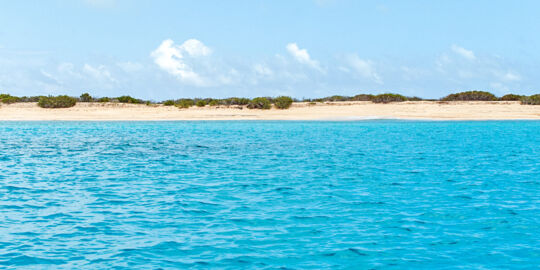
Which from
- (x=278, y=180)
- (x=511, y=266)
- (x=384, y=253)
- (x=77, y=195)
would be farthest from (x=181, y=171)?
(x=511, y=266)

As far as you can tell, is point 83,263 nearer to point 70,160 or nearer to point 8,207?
point 8,207

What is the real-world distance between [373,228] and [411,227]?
2.82ft

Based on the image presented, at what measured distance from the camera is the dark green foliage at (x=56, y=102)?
3572 inches

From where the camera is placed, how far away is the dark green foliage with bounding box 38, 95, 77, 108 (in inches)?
3572

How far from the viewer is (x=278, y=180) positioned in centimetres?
1900

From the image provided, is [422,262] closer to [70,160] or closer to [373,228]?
[373,228]

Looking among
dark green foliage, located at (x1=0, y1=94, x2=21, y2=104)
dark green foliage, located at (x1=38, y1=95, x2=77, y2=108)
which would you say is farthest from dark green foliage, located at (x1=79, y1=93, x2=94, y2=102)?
dark green foliage, located at (x1=0, y1=94, x2=21, y2=104)

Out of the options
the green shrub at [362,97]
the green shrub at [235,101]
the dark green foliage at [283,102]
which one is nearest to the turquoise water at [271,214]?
the dark green foliage at [283,102]

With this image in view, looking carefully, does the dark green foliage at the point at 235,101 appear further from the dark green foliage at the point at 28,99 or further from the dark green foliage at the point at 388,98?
the dark green foliage at the point at 28,99

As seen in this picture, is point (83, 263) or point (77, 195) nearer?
point (83, 263)

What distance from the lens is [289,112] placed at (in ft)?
283

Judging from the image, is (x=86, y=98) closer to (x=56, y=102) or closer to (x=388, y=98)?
(x=56, y=102)

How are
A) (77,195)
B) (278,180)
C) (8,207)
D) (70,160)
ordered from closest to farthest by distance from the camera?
(8,207) < (77,195) < (278,180) < (70,160)

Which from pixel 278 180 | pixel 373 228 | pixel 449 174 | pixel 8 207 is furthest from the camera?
pixel 449 174
